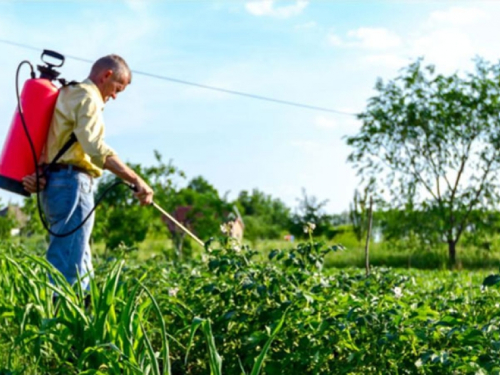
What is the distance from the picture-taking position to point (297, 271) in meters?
3.49

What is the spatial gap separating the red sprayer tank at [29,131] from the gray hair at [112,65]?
267 mm

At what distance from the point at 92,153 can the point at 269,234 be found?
61.2 feet

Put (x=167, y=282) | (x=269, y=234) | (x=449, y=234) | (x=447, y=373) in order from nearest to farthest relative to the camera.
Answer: (x=447, y=373) → (x=167, y=282) → (x=449, y=234) → (x=269, y=234)

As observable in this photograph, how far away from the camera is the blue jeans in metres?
4.31

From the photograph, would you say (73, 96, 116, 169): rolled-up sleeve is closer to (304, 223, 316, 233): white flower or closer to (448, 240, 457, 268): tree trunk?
(304, 223, 316, 233): white flower

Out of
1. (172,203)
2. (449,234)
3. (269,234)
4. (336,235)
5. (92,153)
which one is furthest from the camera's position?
(269,234)

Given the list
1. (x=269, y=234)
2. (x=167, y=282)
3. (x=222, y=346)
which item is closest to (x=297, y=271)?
(x=222, y=346)

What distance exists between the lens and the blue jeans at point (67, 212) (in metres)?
4.31

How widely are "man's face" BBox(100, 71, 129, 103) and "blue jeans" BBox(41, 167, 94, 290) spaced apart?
0.51m

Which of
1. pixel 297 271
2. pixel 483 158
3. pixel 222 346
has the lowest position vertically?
pixel 222 346

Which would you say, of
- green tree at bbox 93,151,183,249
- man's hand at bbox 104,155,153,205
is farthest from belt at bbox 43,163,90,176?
green tree at bbox 93,151,183,249

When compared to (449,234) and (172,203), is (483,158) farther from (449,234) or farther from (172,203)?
(172,203)

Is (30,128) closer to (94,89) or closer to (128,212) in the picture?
(94,89)

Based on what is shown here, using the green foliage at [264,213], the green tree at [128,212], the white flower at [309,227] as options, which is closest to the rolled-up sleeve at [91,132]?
the white flower at [309,227]
